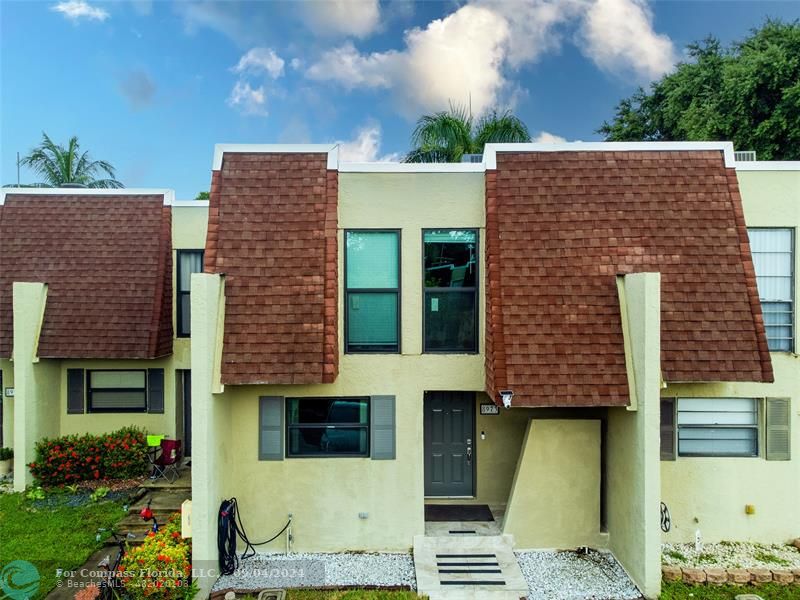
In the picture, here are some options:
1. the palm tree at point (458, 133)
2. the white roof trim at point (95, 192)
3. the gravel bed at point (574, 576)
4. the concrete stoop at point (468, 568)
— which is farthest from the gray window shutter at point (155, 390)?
the palm tree at point (458, 133)

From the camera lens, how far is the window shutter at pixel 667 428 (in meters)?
7.55

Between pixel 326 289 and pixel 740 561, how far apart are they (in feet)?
24.0

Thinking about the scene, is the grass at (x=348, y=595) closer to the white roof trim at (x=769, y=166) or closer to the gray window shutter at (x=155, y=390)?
the gray window shutter at (x=155, y=390)

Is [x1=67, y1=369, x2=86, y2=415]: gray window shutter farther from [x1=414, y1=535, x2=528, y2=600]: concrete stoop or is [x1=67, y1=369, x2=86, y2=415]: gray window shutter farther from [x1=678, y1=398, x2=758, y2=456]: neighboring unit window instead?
[x1=678, y1=398, x2=758, y2=456]: neighboring unit window

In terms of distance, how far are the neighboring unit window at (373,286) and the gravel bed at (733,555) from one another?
532cm

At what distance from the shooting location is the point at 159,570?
232 inches

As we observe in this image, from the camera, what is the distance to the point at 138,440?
32.6 ft

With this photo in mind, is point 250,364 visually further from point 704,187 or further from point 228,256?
point 704,187

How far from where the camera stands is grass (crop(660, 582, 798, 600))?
6.07 m

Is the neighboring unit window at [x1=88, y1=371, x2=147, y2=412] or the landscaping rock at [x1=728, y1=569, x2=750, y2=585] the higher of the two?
the neighboring unit window at [x1=88, y1=371, x2=147, y2=412]

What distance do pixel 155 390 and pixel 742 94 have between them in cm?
2115

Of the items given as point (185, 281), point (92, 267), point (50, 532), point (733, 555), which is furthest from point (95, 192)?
point (733, 555)

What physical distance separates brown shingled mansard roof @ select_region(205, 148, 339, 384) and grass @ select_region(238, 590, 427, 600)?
A: 8.99ft

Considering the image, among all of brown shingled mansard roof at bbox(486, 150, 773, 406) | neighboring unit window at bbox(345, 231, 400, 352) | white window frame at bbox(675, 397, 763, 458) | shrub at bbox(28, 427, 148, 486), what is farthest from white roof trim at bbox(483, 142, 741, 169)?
shrub at bbox(28, 427, 148, 486)
